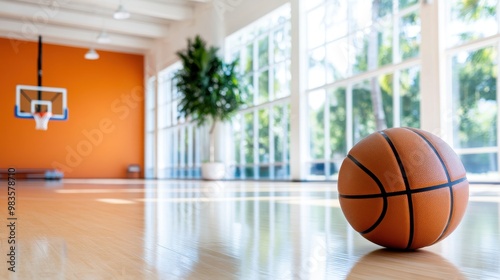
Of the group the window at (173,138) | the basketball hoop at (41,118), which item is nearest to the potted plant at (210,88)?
the window at (173,138)

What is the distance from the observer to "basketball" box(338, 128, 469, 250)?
1.60 metres

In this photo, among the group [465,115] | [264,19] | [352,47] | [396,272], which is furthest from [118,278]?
[264,19]

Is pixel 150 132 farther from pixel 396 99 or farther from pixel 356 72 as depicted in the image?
pixel 396 99

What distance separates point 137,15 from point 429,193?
51.6 ft

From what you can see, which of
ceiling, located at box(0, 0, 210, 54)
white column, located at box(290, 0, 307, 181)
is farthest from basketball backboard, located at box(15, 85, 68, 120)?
white column, located at box(290, 0, 307, 181)

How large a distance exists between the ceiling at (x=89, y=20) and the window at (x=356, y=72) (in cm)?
Result: 463

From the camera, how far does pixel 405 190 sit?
1.60 m

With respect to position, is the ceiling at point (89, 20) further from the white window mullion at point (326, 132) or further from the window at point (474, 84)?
the window at point (474, 84)

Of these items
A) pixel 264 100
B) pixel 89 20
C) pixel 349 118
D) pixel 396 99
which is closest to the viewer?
pixel 396 99

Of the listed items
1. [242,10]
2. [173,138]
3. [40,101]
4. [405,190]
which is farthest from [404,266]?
[40,101]

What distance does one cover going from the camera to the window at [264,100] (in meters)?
11.9

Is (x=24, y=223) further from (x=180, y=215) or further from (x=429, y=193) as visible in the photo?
(x=429, y=193)

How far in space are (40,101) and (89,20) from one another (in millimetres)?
3574

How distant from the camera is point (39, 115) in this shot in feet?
52.5
